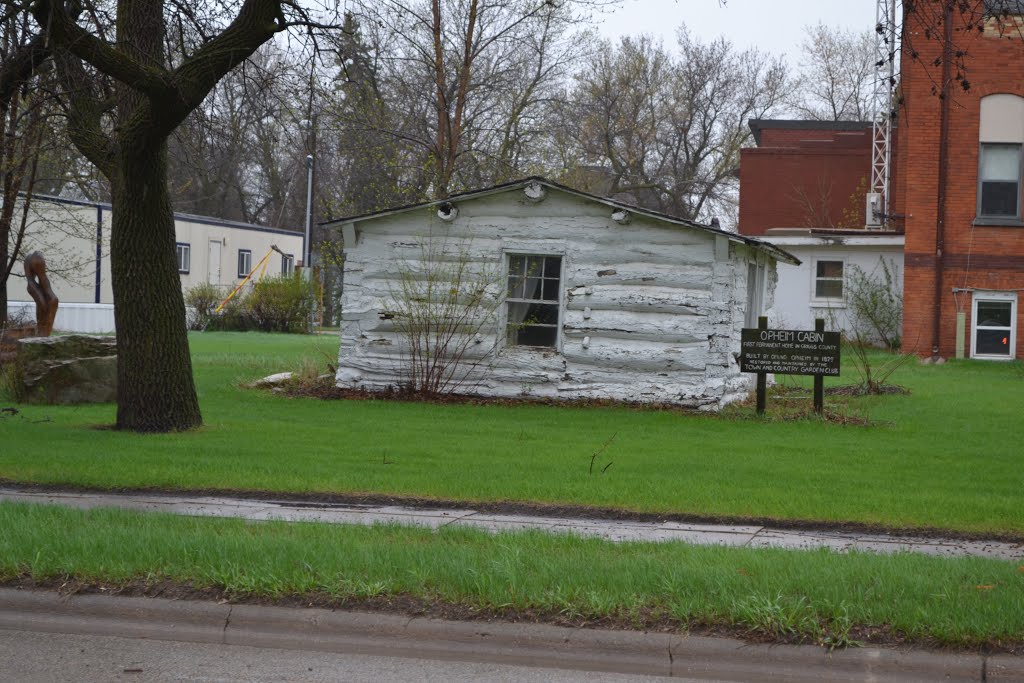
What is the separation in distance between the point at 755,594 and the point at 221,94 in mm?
47689

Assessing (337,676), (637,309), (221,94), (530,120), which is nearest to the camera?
(337,676)

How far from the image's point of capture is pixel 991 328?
29875mm

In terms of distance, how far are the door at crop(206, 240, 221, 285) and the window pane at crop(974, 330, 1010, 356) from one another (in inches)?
1259

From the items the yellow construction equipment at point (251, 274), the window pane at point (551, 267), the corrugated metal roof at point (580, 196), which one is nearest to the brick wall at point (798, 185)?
the yellow construction equipment at point (251, 274)

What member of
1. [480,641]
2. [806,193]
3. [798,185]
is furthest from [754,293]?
[806,193]

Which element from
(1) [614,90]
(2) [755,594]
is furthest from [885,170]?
(2) [755,594]

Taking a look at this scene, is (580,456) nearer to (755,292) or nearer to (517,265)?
(517,265)

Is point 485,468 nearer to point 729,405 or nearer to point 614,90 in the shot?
point 729,405

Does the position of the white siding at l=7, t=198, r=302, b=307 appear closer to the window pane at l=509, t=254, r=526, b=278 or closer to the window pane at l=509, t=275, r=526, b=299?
the window pane at l=509, t=254, r=526, b=278

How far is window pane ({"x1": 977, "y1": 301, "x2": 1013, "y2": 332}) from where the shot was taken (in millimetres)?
29812

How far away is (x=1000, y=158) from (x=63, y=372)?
2235 centimetres

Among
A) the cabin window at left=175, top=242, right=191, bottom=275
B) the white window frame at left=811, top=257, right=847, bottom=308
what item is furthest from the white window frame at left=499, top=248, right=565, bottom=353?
the cabin window at left=175, top=242, right=191, bottom=275

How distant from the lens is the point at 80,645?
6.50 metres

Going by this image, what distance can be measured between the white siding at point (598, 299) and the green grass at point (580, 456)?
0.76m
